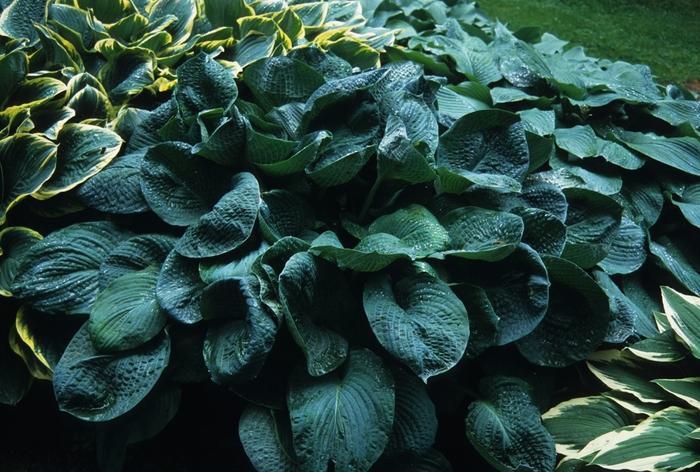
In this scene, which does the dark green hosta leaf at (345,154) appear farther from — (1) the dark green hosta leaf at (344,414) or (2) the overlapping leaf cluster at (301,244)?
(1) the dark green hosta leaf at (344,414)

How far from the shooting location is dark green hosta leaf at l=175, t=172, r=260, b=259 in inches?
73.3

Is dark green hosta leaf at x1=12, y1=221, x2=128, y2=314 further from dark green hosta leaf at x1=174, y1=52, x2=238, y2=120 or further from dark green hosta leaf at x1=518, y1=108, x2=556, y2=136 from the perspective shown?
dark green hosta leaf at x1=518, y1=108, x2=556, y2=136

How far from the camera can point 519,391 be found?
75.9 inches

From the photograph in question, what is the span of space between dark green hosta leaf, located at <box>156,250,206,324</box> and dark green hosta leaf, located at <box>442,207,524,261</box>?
72 cm

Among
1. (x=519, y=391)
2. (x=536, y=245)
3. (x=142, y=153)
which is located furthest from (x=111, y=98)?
(x=519, y=391)

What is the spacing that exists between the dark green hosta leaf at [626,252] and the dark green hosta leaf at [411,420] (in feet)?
2.89

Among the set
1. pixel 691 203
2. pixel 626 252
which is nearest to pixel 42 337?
pixel 626 252

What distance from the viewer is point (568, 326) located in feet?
6.66

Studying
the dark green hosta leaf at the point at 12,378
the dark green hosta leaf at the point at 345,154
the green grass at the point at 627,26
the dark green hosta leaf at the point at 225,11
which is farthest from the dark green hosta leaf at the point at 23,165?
the green grass at the point at 627,26

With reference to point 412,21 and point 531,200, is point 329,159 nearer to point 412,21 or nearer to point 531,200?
point 531,200

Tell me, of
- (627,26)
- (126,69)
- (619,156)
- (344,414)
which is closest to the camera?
(344,414)

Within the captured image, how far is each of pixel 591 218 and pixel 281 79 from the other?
3.91 feet

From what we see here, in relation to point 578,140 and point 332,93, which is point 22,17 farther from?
point 578,140

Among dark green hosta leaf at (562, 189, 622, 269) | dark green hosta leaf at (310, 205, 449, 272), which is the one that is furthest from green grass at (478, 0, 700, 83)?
dark green hosta leaf at (310, 205, 449, 272)
